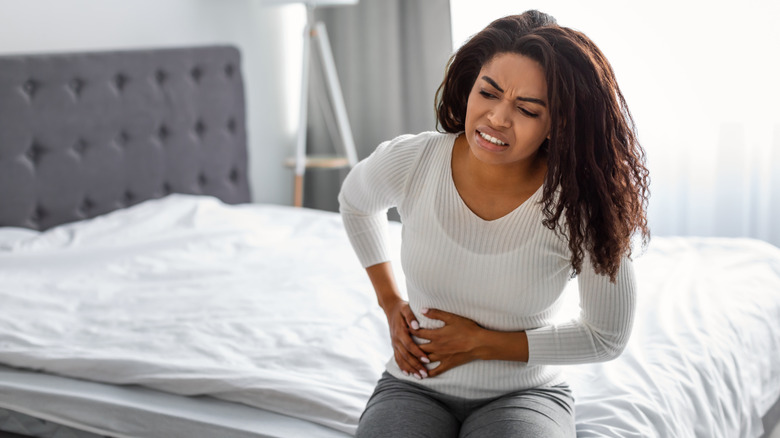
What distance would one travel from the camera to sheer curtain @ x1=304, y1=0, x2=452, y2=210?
11.2 feet

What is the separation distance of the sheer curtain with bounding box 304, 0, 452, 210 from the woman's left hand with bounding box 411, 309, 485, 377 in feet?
7.34

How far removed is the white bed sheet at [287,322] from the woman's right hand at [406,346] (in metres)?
0.16

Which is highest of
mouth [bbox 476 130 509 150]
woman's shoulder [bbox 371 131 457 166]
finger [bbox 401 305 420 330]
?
mouth [bbox 476 130 509 150]

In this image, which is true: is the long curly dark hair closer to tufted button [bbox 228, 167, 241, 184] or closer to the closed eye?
the closed eye

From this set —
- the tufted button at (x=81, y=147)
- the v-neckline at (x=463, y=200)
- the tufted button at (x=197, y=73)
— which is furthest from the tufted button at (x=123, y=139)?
the v-neckline at (x=463, y=200)

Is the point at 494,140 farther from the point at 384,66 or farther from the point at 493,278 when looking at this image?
the point at 384,66

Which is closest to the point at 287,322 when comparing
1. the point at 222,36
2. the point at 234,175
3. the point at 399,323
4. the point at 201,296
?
the point at 201,296

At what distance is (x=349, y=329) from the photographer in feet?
5.86

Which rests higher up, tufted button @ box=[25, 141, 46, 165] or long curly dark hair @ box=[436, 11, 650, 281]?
long curly dark hair @ box=[436, 11, 650, 281]

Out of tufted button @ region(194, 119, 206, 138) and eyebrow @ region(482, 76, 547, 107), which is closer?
eyebrow @ region(482, 76, 547, 107)

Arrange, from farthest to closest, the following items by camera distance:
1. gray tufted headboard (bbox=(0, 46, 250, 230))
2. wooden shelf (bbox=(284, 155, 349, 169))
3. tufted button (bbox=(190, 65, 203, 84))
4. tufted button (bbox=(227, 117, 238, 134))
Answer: wooden shelf (bbox=(284, 155, 349, 169)), tufted button (bbox=(227, 117, 238, 134)), tufted button (bbox=(190, 65, 203, 84)), gray tufted headboard (bbox=(0, 46, 250, 230))

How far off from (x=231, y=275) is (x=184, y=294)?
0.19m

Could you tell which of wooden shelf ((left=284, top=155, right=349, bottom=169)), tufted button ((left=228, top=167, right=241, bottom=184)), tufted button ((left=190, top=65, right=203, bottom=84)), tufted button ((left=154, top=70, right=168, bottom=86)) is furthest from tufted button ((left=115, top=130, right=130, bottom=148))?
wooden shelf ((left=284, top=155, right=349, bottom=169))

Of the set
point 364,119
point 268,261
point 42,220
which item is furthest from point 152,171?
point 364,119
